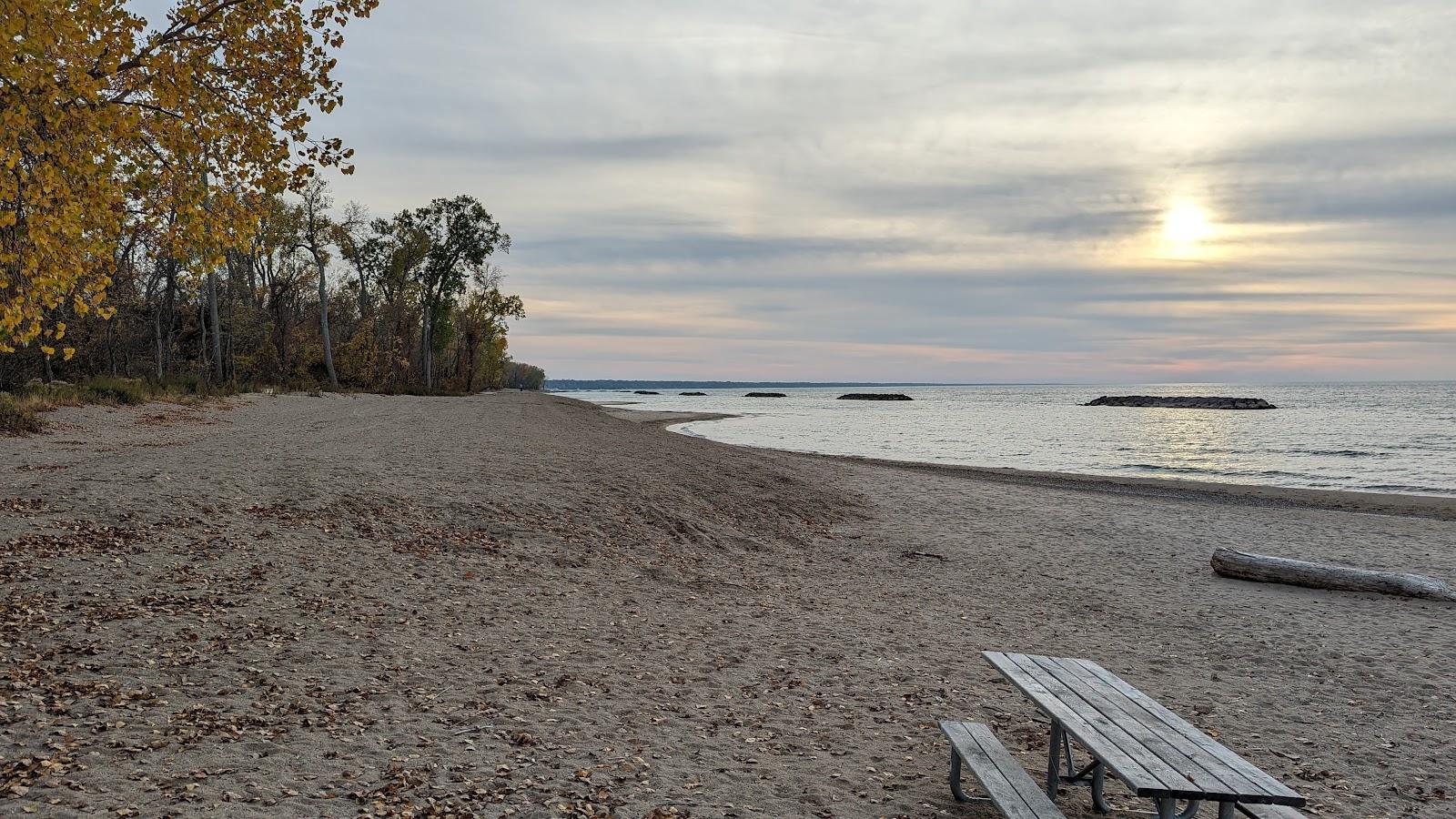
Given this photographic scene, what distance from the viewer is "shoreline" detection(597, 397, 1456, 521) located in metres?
25.1

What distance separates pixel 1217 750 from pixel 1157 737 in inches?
11.7

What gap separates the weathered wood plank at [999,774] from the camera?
481 cm

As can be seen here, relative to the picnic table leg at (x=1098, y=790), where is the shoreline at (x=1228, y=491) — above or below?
below

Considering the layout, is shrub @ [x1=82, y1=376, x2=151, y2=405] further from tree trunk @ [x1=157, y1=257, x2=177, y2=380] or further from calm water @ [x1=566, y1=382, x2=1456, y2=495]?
calm water @ [x1=566, y1=382, x2=1456, y2=495]

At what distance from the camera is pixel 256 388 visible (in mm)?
48250

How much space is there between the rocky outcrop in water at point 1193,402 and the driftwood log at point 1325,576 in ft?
445

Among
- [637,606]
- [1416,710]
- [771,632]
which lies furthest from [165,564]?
[1416,710]

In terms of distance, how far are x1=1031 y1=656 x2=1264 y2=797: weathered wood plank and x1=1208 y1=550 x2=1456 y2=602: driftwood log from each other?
1044 centimetres

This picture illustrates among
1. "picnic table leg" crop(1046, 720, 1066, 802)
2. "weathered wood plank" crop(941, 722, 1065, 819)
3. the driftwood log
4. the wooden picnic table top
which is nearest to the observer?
the wooden picnic table top

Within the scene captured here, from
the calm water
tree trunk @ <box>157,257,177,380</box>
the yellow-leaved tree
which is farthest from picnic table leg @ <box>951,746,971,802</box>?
tree trunk @ <box>157,257,177,380</box>

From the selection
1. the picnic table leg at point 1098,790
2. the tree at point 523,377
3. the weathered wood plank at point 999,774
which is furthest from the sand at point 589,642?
the tree at point 523,377

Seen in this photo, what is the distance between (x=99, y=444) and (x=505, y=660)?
1636 cm

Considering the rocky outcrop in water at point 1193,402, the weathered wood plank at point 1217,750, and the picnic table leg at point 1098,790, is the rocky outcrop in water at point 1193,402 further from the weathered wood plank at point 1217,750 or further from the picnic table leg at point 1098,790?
the weathered wood plank at point 1217,750

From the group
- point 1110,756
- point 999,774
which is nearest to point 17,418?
point 999,774
